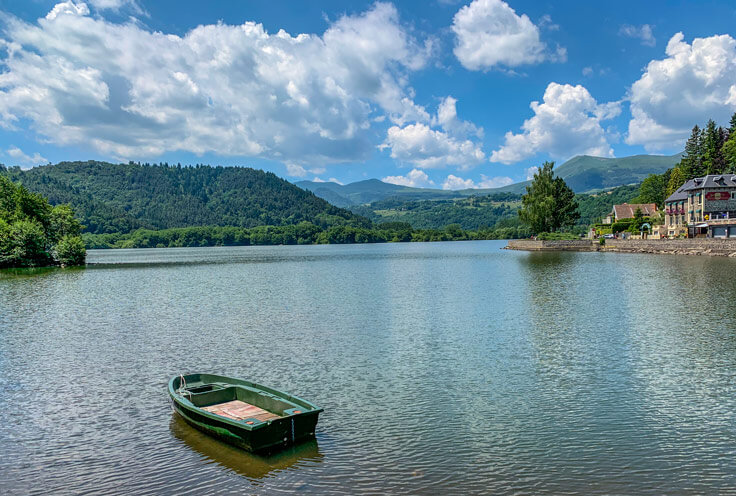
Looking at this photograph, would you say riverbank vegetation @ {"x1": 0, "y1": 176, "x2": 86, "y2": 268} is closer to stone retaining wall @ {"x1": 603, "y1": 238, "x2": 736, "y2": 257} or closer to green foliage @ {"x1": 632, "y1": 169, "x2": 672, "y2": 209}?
stone retaining wall @ {"x1": 603, "y1": 238, "x2": 736, "y2": 257}

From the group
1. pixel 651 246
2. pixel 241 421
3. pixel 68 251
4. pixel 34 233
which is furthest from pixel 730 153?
pixel 34 233

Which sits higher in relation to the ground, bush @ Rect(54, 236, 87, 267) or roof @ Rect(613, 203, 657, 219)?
roof @ Rect(613, 203, 657, 219)

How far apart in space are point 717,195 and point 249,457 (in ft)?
360

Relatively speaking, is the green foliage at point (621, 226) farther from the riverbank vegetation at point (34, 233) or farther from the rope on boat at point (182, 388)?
the rope on boat at point (182, 388)

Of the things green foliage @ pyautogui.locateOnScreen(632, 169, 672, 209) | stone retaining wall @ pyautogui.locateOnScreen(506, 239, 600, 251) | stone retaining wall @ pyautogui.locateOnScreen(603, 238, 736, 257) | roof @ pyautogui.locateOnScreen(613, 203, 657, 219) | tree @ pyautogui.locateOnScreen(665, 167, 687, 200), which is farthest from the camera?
green foliage @ pyautogui.locateOnScreen(632, 169, 672, 209)

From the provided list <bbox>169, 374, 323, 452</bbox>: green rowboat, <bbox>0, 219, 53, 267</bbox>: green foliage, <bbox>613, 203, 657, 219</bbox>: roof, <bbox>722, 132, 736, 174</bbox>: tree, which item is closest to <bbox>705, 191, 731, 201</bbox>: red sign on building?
<bbox>722, 132, 736, 174</bbox>: tree

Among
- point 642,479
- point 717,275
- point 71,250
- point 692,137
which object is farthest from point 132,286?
point 692,137

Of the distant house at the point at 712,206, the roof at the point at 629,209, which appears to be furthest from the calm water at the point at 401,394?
the roof at the point at 629,209

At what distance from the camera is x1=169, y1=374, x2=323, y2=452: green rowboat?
13.1 meters

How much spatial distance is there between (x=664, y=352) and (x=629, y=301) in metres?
17.0

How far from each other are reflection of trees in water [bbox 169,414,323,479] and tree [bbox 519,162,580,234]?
120919 millimetres

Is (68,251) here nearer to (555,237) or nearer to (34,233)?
(34,233)

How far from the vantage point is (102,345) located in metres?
27.2

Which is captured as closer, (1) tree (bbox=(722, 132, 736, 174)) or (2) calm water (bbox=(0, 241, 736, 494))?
(2) calm water (bbox=(0, 241, 736, 494))
